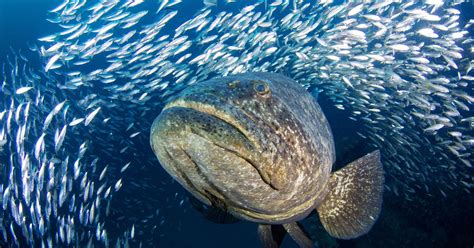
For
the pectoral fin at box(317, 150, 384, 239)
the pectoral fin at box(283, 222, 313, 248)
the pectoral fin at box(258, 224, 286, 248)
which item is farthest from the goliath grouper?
the pectoral fin at box(258, 224, 286, 248)

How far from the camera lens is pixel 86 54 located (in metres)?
10.3

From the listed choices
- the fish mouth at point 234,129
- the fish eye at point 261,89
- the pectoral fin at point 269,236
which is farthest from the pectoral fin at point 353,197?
the fish mouth at point 234,129

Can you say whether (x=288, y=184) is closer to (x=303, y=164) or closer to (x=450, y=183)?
(x=303, y=164)

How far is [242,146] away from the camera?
2.00 meters

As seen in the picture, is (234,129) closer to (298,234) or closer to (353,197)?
(353,197)

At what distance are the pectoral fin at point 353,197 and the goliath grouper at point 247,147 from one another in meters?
0.39

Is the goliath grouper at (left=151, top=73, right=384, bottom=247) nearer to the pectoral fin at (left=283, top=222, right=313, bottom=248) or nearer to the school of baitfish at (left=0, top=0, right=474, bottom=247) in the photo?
the pectoral fin at (left=283, top=222, right=313, bottom=248)

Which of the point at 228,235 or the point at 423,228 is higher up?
the point at 423,228

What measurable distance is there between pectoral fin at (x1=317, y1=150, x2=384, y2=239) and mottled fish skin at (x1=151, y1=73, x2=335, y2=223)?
32.2 inches

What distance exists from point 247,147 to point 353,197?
208 cm

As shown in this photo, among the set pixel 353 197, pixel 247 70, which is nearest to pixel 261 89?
pixel 353 197

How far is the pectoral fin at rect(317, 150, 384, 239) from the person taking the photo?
3.48 m

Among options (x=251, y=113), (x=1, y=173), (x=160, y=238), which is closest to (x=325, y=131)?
(x=251, y=113)

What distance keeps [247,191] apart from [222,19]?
9290 millimetres
